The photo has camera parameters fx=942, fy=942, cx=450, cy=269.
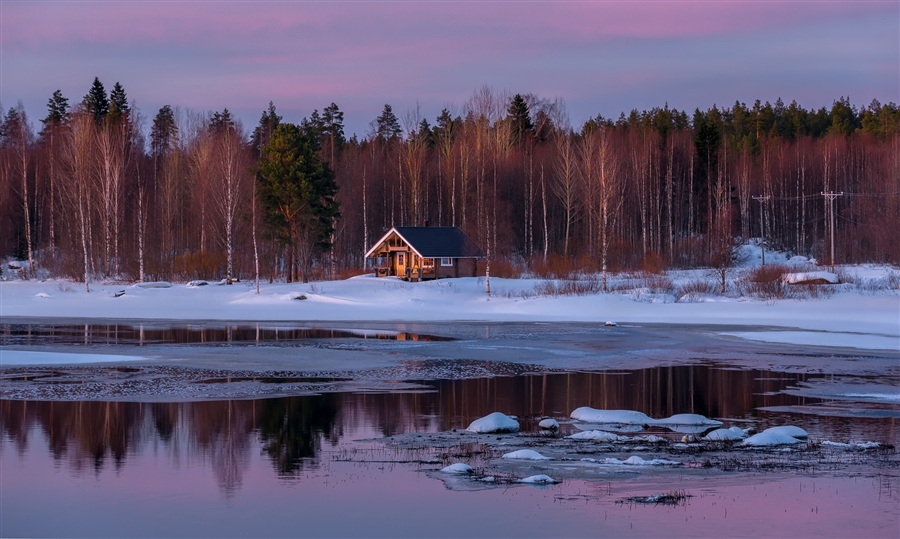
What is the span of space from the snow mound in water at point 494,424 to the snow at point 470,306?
1898 cm

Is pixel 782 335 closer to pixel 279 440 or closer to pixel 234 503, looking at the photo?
pixel 279 440

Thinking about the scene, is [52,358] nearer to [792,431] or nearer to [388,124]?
[792,431]

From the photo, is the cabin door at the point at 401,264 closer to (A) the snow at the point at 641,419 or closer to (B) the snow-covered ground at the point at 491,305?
(B) the snow-covered ground at the point at 491,305

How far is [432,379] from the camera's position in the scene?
22469 millimetres

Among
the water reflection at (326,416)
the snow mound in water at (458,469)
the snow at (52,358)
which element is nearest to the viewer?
the snow mound in water at (458,469)

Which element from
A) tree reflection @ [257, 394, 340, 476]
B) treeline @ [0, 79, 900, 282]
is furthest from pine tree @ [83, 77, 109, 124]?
tree reflection @ [257, 394, 340, 476]

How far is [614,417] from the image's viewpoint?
16719mm

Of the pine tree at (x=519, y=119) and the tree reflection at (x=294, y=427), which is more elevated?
the pine tree at (x=519, y=119)

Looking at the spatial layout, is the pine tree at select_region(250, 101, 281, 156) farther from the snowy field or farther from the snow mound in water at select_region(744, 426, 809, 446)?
the snow mound in water at select_region(744, 426, 809, 446)

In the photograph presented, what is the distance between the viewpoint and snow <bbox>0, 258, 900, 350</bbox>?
38.4 meters

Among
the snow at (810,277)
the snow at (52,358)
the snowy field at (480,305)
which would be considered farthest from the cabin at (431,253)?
the snow at (52,358)

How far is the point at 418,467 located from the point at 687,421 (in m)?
5.77

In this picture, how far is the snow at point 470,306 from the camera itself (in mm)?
38406

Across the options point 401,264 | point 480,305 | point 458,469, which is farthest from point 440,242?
point 458,469
